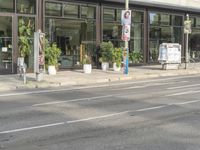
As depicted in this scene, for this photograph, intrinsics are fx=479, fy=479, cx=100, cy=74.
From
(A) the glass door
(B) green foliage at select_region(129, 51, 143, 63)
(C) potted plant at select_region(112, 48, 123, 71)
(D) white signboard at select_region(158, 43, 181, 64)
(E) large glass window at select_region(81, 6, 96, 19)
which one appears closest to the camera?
(A) the glass door

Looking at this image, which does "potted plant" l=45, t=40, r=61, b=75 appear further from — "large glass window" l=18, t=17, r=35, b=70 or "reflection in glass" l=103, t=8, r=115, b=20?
"reflection in glass" l=103, t=8, r=115, b=20

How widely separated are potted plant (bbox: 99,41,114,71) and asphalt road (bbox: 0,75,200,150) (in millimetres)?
11763

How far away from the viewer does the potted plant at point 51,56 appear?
25.3 meters

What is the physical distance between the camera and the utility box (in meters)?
30.9

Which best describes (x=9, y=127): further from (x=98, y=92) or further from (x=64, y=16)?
(x=64, y=16)

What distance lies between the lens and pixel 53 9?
27.7 meters

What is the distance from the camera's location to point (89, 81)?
22.6 metres

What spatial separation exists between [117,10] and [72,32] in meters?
4.58

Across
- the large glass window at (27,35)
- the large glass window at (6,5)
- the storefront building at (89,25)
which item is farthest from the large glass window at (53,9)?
the large glass window at (6,5)

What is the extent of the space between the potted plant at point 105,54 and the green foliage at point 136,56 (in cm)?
408

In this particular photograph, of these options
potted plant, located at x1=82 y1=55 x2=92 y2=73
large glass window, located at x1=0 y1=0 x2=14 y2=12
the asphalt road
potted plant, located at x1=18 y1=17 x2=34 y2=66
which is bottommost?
the asphalt road

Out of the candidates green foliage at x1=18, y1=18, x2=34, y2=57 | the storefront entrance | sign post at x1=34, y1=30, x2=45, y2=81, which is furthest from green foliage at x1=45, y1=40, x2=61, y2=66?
sign post at x1=34, y1=30, x2=45, y2=81

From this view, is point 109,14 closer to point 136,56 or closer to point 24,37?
point 136,56

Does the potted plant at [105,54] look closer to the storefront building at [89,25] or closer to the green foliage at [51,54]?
the storefront building at [89,25]
